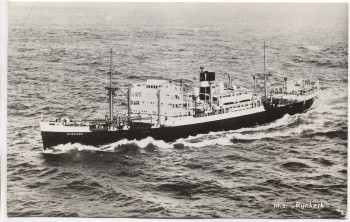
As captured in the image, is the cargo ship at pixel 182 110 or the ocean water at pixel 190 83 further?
the cargo ship at pixel 182 110

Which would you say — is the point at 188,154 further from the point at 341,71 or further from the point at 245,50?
the point at 341,71

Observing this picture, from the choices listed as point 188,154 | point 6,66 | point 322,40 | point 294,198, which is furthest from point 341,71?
point 6,66

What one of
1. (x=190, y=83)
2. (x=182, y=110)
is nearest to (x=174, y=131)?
(x=182, y=110)

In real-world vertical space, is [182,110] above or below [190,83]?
below

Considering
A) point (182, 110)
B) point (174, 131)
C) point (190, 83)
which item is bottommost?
point (174, 131)

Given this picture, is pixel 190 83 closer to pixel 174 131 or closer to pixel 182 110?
pixel 182 110

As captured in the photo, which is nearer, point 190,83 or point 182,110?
point 190,83
